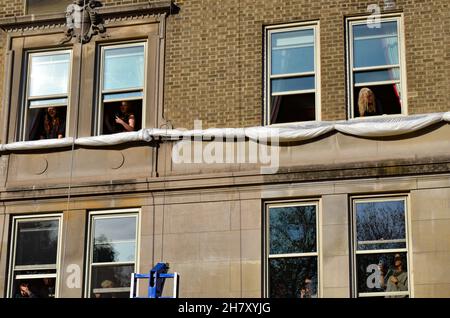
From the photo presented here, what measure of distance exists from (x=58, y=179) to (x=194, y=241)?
2.89 meters

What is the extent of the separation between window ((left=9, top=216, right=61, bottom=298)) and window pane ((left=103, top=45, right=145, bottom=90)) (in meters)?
2.79

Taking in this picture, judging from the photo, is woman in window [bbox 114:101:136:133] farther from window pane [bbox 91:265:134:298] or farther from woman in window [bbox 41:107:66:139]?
window pane [bbox 91:265:134:298]

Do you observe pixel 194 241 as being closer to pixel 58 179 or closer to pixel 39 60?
pixel 58 179

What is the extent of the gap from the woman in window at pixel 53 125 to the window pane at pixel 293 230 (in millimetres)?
4437

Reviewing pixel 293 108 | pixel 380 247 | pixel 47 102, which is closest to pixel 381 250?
pixel 380 247

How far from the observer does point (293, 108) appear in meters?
16.0

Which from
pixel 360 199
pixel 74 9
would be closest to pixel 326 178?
pixel 360 199

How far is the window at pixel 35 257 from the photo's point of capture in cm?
1606

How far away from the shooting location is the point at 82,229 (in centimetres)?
1603

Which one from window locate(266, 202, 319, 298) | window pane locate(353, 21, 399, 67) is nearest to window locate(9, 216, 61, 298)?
window locate(266, 202, 319, 298)

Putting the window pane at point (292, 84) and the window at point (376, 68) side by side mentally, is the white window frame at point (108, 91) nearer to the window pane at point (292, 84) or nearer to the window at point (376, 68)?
the window pane at point (292, 84)

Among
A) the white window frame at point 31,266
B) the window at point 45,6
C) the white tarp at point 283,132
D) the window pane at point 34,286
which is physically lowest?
the window pane at point 34,286

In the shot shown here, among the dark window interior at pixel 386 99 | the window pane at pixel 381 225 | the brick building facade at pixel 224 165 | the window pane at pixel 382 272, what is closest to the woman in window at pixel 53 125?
the brick building facade at pixel 224 165

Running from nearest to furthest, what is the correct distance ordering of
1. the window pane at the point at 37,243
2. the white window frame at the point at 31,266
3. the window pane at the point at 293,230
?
the window pane at the point at 293,230, the white window frame at the point at 31,266, the window pane at the point at 37,243
